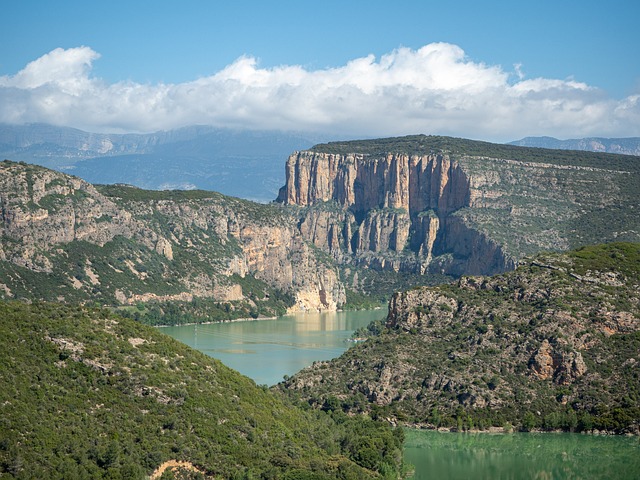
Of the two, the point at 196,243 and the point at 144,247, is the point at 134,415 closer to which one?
the point at 144,247

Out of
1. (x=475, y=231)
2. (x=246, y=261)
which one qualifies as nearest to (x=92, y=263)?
(x=246, y=261)

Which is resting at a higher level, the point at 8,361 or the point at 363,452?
the point at 8,361

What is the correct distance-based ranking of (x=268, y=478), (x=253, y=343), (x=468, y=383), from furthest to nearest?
(x=253, y=343) < (x=468, y=383) < (x=268, y=478)

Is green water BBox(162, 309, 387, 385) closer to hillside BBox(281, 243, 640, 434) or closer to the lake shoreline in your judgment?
hillside BBox(281, 243, 640, 434)

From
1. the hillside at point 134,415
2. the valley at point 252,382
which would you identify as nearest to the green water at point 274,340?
the valley at point 252,382

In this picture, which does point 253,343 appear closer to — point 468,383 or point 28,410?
point 468,383

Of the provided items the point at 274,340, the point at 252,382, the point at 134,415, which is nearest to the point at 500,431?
the point at 252,382

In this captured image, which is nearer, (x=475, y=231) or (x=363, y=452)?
(x=363, y=452)

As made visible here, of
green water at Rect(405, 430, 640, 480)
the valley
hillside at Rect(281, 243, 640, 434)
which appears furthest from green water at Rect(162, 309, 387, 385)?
green water at Rect(405, 430, 640, 480)
